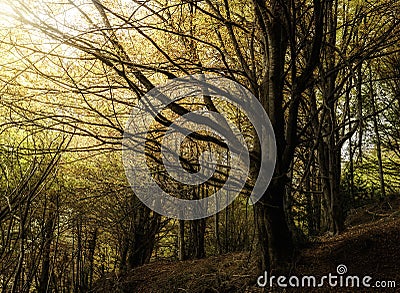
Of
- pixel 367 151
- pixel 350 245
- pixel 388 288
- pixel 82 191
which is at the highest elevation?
pixel 367 151

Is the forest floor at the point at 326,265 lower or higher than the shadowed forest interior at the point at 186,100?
lower

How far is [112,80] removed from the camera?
3994mm

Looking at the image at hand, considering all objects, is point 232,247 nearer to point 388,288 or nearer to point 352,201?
point 352,201

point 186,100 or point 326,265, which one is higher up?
point 186,100

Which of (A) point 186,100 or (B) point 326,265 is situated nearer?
(B) point 326,265

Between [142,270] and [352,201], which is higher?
[352,201]

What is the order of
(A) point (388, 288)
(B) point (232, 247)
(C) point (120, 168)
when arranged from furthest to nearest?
(B) point (232, 247) < (C) point (120, 168) < (A) point (388, 288)

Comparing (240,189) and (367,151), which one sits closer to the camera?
(240,189)

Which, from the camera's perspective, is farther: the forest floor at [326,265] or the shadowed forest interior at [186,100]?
the forest floor at [326,265]

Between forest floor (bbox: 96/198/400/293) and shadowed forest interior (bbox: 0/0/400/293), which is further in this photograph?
forest floor (bbox: 96/198/400/293)

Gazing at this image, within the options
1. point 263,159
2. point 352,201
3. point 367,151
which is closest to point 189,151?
point 263,159

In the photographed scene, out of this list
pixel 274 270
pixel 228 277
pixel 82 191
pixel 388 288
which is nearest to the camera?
pixel 388 288

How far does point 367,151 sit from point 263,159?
6585 mm

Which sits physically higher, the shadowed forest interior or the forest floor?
A: the shadowed forest interior
